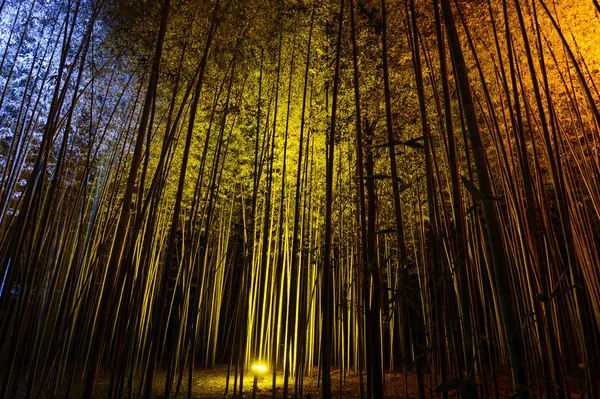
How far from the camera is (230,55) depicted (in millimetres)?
4059

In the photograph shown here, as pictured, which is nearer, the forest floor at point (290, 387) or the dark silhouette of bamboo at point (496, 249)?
the dark silhouette of bamboo at point (496, 249)

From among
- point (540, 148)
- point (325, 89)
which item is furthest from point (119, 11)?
point (540, 148)

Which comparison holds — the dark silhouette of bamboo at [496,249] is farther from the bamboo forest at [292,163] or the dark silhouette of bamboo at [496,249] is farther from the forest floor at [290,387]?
the forest floor at [290,387]

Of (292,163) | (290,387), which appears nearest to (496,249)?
(292,163)

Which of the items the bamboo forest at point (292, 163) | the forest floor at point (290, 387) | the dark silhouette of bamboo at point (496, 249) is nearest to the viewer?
the dark silhouette of bamboo at point (496, 249)

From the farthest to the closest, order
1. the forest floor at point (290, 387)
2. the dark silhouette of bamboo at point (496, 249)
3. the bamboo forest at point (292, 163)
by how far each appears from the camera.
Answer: the forest floor at point (290, 387)
the bamboo forest at point (292, 163)
the dark silhouette of bamboo at point (496, 249)

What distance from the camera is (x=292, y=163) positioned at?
5.55 meters

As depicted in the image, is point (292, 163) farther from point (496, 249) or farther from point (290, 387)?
point (496, 249)

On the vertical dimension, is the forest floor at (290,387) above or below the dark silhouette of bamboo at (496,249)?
below

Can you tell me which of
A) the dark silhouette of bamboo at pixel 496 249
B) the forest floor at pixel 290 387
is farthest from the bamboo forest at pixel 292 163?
the dark silhouette of bamboo at pixel 496 249

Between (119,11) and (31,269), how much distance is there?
8.33 feet

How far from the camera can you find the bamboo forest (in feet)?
8.23

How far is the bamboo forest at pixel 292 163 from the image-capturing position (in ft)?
8.23

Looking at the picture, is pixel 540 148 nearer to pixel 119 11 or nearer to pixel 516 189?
pixel 516 189
